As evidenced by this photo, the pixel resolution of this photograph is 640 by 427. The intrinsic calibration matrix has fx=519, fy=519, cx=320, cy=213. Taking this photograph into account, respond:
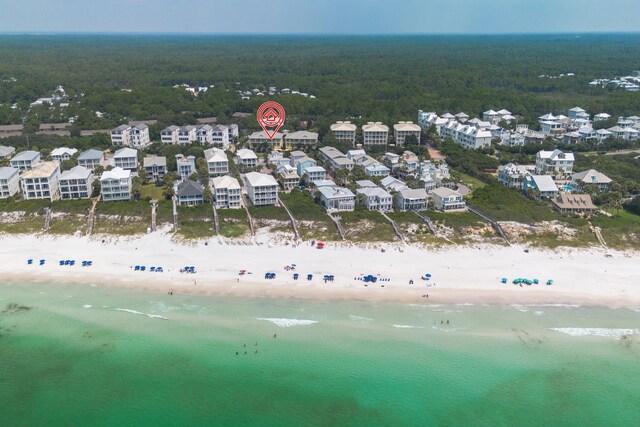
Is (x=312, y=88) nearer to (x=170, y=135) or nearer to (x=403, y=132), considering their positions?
(x=403, y=132)

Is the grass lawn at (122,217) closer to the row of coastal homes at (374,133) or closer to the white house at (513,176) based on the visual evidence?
the row of coastal homes at (374,133)

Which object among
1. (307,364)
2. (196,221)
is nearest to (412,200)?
(196,221)

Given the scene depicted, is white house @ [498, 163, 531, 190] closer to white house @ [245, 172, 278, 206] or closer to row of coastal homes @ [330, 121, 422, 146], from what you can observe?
row of coastal homes @ [330, 121, 422, 146]

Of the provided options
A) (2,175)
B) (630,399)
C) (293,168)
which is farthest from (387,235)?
(2,175)

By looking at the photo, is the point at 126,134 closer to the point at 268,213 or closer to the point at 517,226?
the point at 268,213

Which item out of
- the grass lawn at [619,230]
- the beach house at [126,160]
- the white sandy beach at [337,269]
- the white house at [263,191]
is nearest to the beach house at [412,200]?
the white sandy beach at [337,269]
